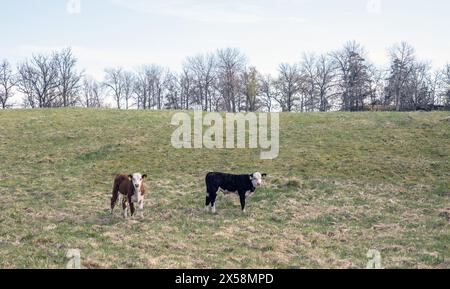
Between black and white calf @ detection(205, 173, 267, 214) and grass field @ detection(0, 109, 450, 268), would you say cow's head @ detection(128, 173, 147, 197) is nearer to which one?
grass field @ detection(0, 109, 450, 268)

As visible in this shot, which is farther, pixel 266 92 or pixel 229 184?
pixel 266 92

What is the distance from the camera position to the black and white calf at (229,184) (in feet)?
50.0

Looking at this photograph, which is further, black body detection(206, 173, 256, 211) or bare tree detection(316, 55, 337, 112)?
bare tree detection(316, 55, 337, 112)

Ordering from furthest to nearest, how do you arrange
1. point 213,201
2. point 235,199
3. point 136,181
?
point 235,199 → point 213,201 → point 136,181

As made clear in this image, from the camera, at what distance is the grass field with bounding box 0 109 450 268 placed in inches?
415

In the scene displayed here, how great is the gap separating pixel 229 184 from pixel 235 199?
1.60m

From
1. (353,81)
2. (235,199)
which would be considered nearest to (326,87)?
(353,81)

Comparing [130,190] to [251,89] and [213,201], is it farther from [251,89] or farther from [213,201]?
[251,89]

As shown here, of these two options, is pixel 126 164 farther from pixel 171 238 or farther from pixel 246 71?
pixel 246 71

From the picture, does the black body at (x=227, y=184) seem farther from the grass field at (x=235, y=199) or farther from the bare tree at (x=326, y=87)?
the bare tree at (x=326, y=87)

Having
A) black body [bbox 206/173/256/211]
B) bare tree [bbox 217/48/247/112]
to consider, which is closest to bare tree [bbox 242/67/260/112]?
bare tree [bbox 217/48/247/112]

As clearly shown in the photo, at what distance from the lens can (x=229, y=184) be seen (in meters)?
15.4

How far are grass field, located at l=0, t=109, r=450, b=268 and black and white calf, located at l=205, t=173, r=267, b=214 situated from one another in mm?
660
